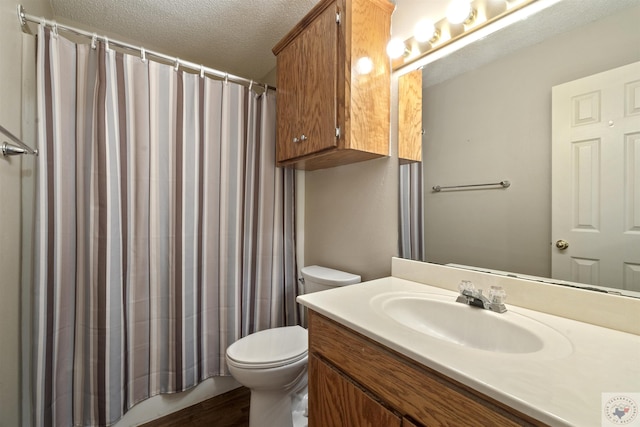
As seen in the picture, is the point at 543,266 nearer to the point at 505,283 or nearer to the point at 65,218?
the point at 505,283

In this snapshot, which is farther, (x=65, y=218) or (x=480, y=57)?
(x=65, y=218)

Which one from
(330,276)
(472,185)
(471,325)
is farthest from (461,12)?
(330,276)

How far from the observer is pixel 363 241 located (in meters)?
1.46

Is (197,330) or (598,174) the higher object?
(598,174)

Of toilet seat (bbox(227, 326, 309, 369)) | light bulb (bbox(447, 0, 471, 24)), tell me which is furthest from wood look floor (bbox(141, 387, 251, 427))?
Answer: light bulb (bbox(447, 0, 471, 24))

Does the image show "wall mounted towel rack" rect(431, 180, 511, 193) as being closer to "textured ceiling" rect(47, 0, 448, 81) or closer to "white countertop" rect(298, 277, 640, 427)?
"white countertop" rect(298, 277, 640, 427)

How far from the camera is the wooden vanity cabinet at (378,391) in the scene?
0.52 m

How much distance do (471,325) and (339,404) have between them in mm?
492

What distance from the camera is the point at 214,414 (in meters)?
1.51

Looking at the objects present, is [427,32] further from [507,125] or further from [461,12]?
[507,125]

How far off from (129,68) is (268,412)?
186 centimetres

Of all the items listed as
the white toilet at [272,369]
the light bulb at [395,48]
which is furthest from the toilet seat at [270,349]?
the light bulb at [395,48]

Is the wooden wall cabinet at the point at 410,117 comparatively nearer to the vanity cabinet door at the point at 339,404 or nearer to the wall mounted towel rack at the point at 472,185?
the wall mounted towel rack at the point at 472,185

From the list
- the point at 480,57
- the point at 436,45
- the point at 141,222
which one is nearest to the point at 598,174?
the point at 480,57
